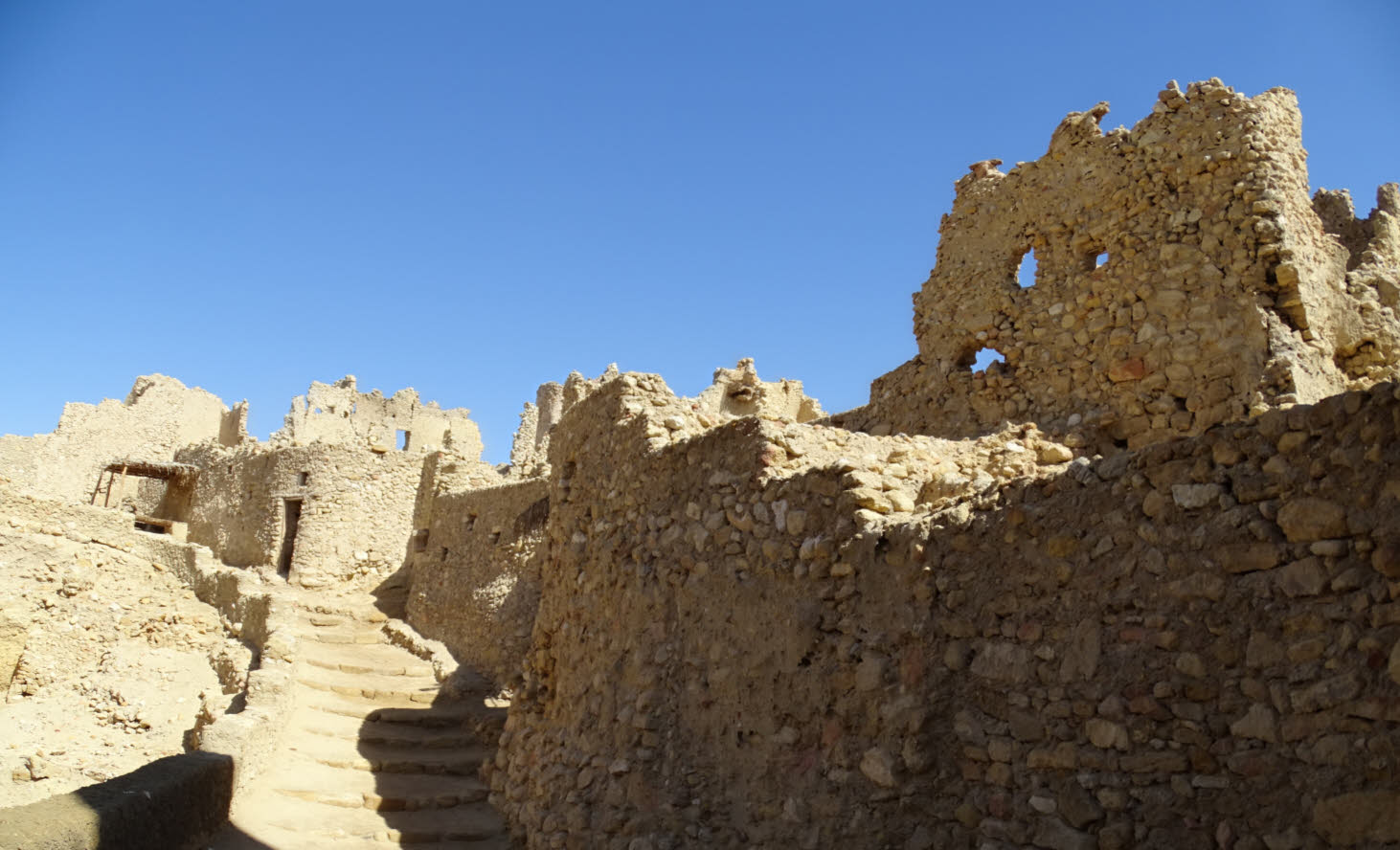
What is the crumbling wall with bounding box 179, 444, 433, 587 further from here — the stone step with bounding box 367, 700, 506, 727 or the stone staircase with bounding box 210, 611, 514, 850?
the stone step with bounding box 367, 700, 506, 727

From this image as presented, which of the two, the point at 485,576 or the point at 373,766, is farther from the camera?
the point at 485,576

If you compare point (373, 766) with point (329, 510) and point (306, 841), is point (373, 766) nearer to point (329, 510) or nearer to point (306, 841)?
point (306, 841)

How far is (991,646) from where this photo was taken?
15.2ft

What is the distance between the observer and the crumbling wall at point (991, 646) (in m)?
3.49

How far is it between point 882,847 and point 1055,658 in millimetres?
1318

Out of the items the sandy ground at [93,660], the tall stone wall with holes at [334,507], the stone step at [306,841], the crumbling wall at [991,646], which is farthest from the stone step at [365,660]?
the crumbling wall at [991,646]

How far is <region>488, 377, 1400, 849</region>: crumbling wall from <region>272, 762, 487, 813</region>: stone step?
1.72 meters

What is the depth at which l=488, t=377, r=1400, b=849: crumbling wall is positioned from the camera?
3488 millimetres

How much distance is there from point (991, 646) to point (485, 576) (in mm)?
11082

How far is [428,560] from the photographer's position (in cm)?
1688

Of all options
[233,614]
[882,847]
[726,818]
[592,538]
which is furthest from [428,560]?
[882,847]

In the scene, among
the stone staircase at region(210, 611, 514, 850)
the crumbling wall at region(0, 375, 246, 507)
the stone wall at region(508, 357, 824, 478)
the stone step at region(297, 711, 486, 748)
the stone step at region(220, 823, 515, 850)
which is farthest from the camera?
the crumbling wall at region(0, 375, 246, 507)

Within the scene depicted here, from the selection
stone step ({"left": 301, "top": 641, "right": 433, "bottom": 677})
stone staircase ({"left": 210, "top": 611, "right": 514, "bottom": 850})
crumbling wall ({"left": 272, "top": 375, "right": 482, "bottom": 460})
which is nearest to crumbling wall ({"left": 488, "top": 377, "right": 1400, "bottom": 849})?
stone staircase ({"left": 210, "top": 611, "right": 514, "bottom": 850})

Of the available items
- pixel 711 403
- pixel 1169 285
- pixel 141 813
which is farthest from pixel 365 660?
pixel 1169 285
